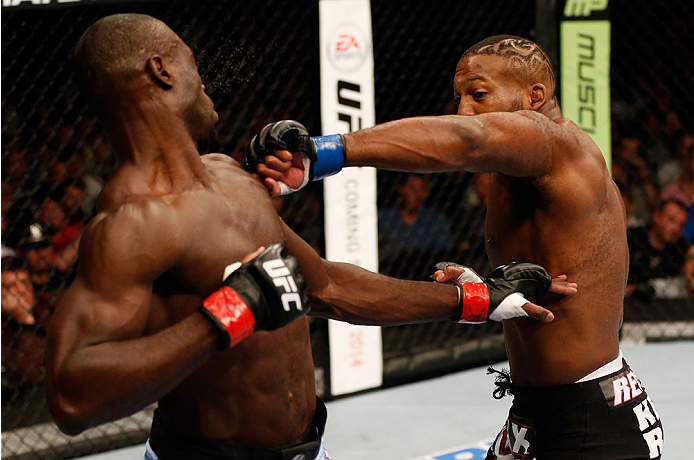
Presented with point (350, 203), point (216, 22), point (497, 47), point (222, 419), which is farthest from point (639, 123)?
point (222, 419)

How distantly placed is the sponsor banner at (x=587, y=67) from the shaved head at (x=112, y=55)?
3165mm

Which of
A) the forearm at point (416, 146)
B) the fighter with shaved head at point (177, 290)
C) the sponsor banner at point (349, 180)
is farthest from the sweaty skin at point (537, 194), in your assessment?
the sponsor banner at point (349, 180)

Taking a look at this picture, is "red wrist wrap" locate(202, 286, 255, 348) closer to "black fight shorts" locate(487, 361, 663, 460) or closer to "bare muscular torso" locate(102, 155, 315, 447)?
"bare muscular torso" locate(102, 155, 315, 447)

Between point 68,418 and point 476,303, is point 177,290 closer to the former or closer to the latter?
point 68,418

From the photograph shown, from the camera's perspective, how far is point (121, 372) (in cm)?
123

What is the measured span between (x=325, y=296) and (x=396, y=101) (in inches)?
123

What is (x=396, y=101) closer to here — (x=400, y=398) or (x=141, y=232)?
(x=400, y=398)

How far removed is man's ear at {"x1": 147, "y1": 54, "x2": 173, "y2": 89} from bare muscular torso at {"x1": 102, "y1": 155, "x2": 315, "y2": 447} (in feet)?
0.56

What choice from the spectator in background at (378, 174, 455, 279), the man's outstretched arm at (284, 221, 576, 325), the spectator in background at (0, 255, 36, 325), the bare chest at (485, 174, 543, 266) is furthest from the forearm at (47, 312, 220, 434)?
the spectator in background at (378, 174, 455, 279)

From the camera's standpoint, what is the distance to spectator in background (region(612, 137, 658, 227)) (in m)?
5.15

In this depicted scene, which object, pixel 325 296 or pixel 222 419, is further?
pixel 325 296

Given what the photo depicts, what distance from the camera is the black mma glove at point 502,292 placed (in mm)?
1692

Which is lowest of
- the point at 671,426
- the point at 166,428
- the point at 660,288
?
the point at 660,288

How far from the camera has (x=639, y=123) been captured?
5.67m
